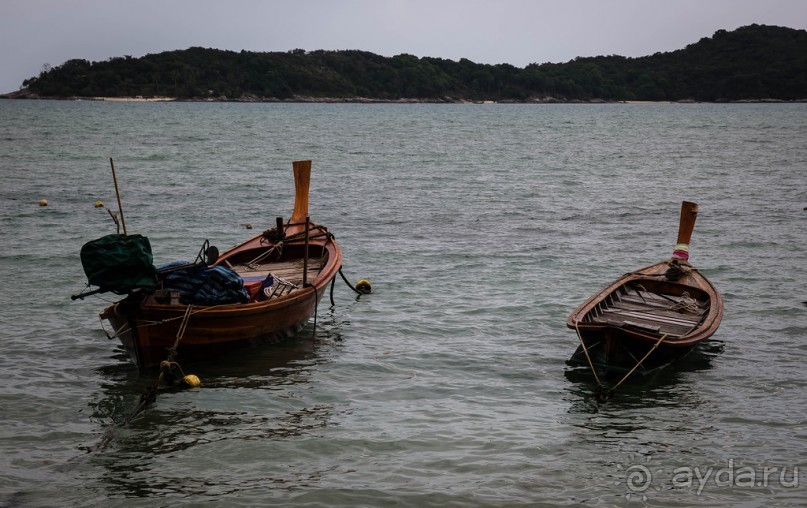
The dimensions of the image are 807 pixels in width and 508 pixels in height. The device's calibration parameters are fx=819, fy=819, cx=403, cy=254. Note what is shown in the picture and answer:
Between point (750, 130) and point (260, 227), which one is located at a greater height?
point (750, 130)

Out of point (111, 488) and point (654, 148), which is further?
point (654, 148)

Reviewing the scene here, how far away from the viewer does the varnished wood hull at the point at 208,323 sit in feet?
39.4

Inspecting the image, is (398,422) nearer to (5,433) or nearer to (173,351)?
(173,351)

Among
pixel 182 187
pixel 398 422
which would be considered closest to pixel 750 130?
pixel 182 187

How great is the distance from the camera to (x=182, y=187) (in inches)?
1409

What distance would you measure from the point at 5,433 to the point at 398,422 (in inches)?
199

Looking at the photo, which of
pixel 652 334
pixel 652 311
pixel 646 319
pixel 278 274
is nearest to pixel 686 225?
pixel 652 311

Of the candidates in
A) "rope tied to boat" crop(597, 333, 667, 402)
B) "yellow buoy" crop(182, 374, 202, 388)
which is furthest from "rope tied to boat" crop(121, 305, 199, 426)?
"rope tied to boat" crop(597, 333, 667, 402)

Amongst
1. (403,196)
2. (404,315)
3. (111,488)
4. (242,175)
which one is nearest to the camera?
(111,488)

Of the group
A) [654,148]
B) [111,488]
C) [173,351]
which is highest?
[654,148]

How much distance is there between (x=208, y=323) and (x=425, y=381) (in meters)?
3.45

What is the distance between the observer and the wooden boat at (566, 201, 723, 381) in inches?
484

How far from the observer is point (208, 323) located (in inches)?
493

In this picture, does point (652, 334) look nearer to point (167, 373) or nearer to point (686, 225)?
point (686, 225)
